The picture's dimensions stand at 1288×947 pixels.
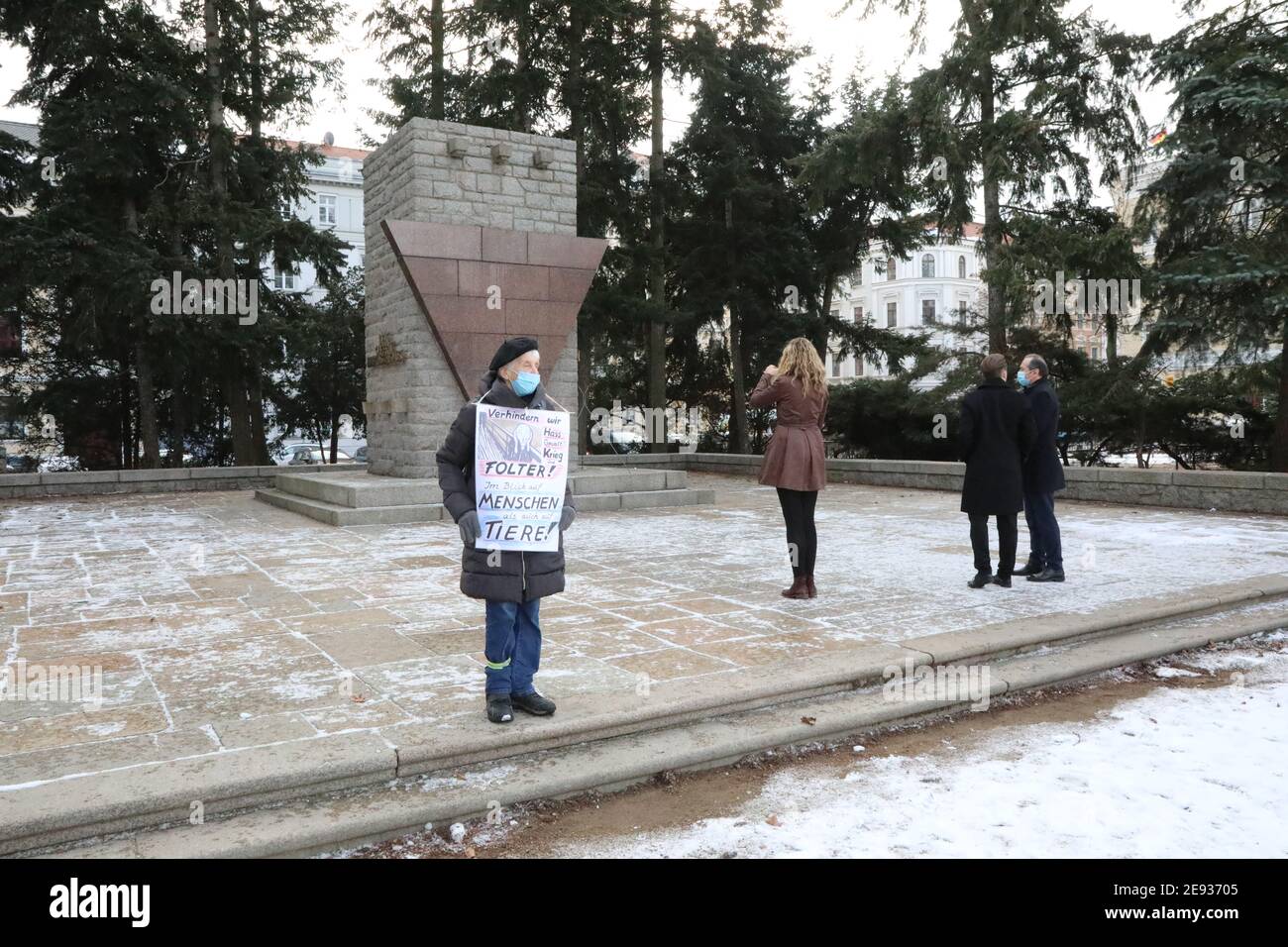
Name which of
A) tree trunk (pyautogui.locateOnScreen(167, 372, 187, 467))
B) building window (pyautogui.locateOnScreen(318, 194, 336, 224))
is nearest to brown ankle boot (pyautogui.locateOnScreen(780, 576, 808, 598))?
tree trunk (pyautogui.locateOnScreen(167, 372, 187, 467))

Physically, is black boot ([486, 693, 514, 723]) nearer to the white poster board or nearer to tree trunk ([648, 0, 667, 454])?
the white poster board

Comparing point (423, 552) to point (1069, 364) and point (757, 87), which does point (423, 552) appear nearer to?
point (1069, 364)

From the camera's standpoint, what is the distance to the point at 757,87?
23062 millimetres

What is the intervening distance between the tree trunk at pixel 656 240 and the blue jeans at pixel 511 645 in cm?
1701

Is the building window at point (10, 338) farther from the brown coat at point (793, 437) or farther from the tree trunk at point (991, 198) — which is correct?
the tree trunk at point (991, 198)

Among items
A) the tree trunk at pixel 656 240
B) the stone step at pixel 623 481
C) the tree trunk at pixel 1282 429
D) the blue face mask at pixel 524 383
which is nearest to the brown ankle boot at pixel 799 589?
the blue face mask at pixel 524 383

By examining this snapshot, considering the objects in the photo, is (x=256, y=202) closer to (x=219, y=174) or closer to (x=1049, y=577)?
(x=219, y=174)

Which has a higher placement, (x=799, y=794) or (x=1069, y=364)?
(x=1069, y=364)

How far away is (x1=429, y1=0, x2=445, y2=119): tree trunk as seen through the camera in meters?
20.0

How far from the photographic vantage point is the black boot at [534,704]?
416cm

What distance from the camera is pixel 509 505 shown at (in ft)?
13.2
